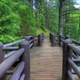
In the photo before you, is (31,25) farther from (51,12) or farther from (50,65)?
(51,12)

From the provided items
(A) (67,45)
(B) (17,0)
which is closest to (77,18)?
(B) (17,0)

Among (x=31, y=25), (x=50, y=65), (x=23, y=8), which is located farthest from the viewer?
(x=31, y=25)

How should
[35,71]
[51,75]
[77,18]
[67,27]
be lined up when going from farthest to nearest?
[77,18] < [67,27] < [35,71] < [51,75]

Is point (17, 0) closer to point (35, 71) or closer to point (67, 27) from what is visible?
point (35, 71)

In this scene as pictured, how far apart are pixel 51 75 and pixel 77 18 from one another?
25080 millimetres

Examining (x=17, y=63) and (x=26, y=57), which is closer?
(x=17, y=63)

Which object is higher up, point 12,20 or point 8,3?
point 8,3

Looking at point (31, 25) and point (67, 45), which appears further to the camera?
point (31, 25)

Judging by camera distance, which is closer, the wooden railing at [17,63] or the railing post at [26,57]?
the wooden railing at [17,63]

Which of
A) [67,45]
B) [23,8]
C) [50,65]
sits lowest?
[50,65]

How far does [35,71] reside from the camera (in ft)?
19.3

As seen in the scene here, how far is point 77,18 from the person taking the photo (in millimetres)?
29812

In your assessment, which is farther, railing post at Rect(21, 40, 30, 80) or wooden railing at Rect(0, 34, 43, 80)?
railing post at Rect(21, 40, 30, 80)

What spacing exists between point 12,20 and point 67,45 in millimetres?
6531
